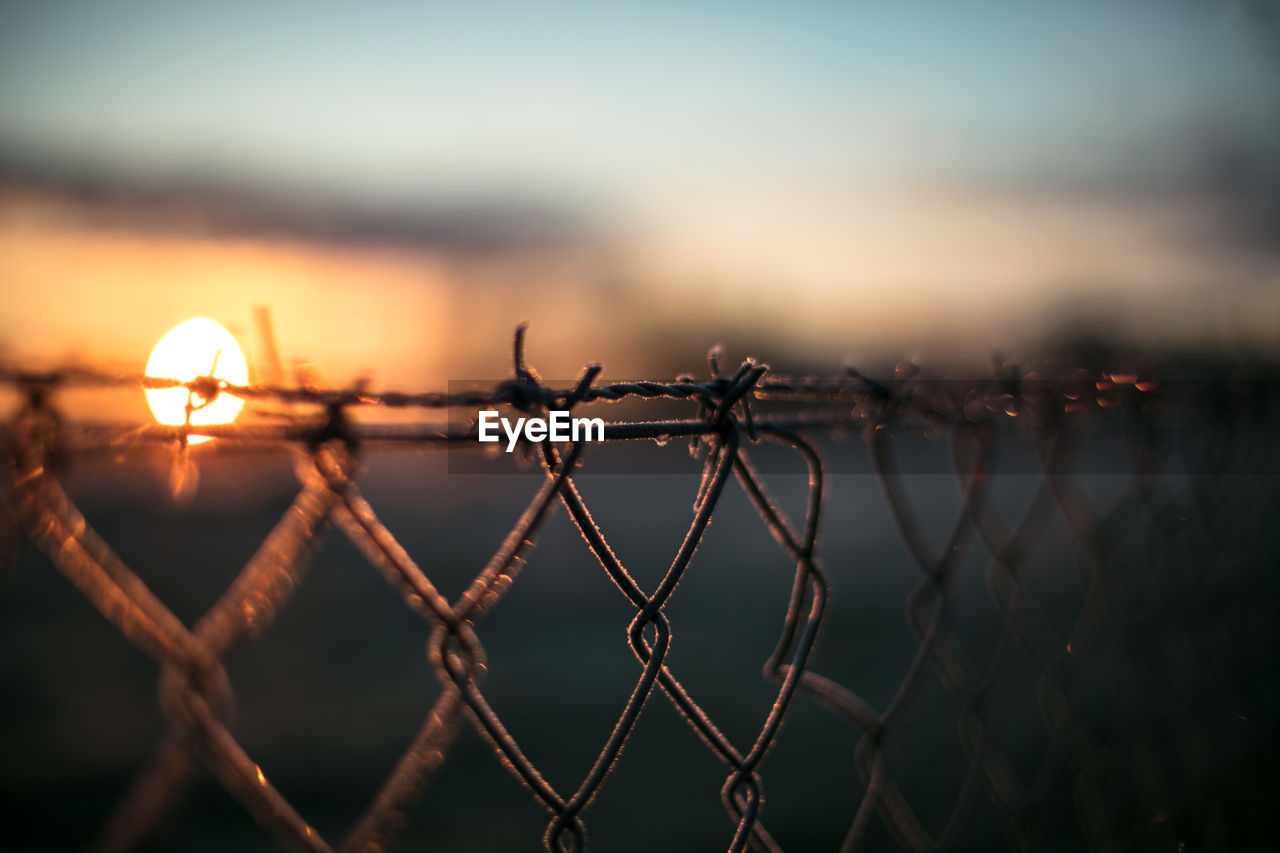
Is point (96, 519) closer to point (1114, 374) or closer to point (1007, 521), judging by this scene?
point (1007, 521)

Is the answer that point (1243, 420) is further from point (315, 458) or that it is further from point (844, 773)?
point (844, 773)

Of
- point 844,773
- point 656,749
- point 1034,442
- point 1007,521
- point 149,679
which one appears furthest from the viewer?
point 1007,521

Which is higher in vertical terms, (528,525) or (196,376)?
(196,376)

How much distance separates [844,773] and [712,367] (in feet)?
11.4

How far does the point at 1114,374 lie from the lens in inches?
66.7

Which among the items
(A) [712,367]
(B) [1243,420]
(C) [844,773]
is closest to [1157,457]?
(B) [1243,420]


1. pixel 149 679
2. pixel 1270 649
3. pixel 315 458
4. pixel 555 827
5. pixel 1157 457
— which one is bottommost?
pixel 149 679

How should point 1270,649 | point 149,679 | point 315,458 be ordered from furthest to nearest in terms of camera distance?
point 149,679
point 1270,649
point 315,458

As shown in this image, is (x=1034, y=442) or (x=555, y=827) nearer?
(x=555, y=827)

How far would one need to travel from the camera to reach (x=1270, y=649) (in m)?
3.12

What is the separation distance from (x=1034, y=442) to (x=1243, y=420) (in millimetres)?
678

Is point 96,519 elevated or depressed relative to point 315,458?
depressed

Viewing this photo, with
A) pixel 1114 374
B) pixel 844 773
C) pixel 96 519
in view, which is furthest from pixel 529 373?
pixel 96 519

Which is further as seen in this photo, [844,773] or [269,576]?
[844,773]
